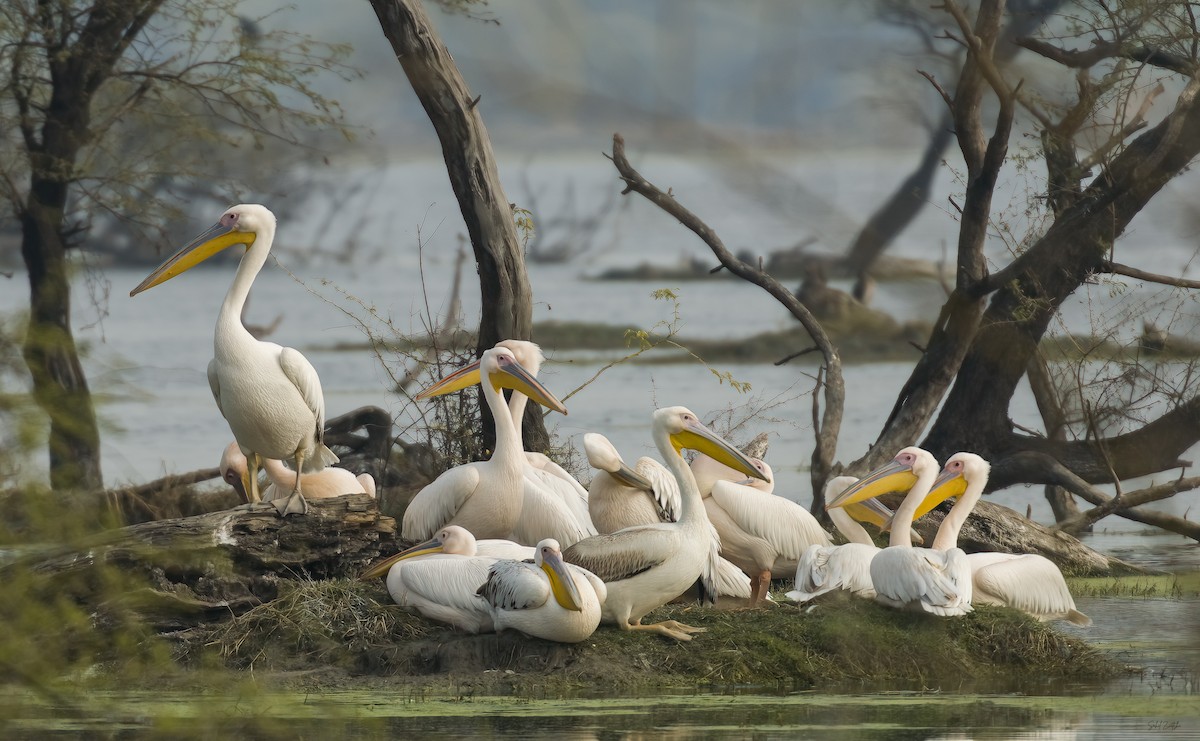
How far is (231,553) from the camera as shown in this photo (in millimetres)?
6941

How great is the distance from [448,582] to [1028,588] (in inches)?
99.3

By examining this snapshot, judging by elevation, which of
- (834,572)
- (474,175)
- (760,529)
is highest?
(474,175)

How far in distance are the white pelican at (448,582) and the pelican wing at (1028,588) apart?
218 centimetres

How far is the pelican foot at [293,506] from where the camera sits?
7090 millimetres

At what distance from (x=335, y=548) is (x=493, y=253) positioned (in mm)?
2868

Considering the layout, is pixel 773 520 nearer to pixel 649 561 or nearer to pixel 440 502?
pixel 649 561

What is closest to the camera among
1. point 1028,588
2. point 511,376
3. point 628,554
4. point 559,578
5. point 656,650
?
point 559,578

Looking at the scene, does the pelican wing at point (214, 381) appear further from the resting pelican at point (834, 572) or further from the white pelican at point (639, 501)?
the resting pelican at point (834, 572)

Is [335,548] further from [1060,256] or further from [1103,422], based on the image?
[1060,256]

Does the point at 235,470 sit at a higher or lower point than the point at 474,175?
lower

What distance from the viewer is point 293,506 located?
7.09m

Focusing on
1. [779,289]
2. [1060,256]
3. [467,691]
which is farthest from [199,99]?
[467,691]

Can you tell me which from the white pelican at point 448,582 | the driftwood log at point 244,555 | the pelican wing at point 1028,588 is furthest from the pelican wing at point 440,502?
the pelican wing at point 1028,588

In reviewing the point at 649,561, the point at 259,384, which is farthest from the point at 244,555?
the point at 649,561
